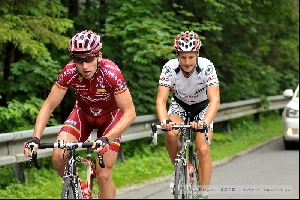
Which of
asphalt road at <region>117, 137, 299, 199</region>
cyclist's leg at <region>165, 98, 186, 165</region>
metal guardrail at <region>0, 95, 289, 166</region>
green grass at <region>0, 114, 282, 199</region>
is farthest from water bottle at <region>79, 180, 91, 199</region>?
asphalt road at <region>117, 137, 299, 199</region>

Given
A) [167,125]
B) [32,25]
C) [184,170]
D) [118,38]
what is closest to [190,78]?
[167,125]

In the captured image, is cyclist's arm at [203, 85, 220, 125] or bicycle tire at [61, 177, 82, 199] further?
cyclist's arm at [203, 85, 220, 125]

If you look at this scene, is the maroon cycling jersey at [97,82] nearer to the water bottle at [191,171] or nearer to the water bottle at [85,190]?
the water bottle at [85,190]

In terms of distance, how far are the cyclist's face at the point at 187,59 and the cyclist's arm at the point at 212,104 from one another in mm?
353

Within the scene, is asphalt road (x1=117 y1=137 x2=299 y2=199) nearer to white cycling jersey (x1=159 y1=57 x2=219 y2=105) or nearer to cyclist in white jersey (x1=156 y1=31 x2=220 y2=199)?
cyclist in white jersey (x1=156 y1=31 x2=220 y2=199)

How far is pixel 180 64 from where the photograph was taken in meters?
8.42

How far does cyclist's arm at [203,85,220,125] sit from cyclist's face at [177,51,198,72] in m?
0.35

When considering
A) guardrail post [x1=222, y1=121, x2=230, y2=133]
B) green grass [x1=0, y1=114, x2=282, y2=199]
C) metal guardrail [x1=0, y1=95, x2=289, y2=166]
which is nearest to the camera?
metal guardrail [x1=0, y1=95, x2=289, y2=166]

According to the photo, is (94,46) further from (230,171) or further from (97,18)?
(97,18)

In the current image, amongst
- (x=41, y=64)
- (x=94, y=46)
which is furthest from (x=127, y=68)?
(x=94, y=46)

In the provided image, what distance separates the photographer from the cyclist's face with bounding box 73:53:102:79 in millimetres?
6758

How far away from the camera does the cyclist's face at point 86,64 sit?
6.76 meters

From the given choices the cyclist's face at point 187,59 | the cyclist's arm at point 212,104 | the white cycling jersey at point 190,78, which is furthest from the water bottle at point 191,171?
the cyclist's face at point 187,59

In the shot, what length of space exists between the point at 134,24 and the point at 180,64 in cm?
565
